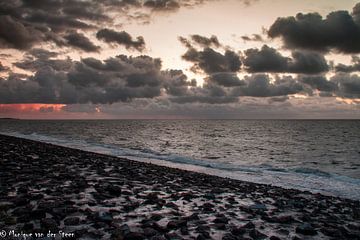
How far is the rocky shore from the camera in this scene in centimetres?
708

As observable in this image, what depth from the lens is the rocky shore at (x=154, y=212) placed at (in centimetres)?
708

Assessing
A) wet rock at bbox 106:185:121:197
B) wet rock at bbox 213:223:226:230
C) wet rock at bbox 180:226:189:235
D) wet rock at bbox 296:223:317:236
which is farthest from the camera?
wet rock at bbox 106:185:121:197

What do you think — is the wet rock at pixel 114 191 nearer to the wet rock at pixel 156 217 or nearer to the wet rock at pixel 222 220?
the wet rock at pixel 156 217

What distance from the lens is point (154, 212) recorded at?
906 cm

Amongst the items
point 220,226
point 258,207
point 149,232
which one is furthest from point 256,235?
point 258,207

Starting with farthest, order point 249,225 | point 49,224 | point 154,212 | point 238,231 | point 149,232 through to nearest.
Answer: point 154,212
point 249,225
point 238,231
point 149,232
point 49,224

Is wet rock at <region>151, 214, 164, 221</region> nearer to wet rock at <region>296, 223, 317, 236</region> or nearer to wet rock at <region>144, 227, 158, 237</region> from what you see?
wet rock at <region>144, 227, 158, 237</region>

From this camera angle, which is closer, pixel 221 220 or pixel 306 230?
pixel 306 230

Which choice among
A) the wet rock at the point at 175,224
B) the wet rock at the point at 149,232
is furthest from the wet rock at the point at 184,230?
the wet rock at the point at 149,232

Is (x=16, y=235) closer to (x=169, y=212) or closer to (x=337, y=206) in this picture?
(x=169, y=212)

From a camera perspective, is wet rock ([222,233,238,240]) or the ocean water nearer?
wet rock ([222,233,238,240])

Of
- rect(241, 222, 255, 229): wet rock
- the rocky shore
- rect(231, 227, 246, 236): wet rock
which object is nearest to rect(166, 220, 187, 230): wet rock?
the rocky shore

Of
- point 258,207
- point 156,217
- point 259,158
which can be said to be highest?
point 156,217

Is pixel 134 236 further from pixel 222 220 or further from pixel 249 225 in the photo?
pixel 249 225
